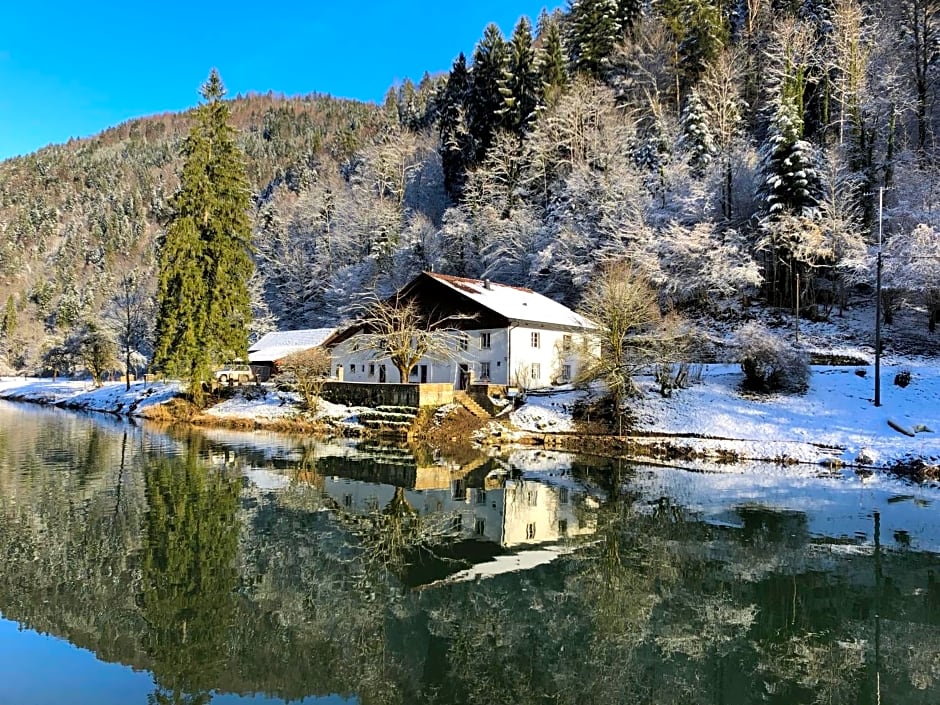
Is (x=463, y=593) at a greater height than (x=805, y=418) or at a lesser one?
lesser

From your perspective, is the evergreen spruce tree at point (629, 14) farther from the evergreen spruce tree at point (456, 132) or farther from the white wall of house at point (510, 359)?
the white wall of house at point (510, 359)

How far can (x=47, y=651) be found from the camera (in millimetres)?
8078

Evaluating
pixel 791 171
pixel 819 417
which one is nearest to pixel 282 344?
pixel 791 171

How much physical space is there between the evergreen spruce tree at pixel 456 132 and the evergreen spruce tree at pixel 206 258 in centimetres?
2522

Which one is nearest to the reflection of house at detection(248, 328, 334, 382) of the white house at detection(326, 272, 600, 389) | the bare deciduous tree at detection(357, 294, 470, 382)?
the white house at detection(326, 272, 600, 389)

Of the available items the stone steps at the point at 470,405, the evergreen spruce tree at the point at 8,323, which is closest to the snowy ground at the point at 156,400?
the stone steps at the point at 470,405

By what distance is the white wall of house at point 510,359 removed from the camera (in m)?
34.2

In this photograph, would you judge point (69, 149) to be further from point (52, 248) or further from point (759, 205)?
point (759, 205)

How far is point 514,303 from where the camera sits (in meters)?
37.6

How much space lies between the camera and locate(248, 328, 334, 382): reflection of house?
4928cm

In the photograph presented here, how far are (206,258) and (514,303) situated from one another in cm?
2141

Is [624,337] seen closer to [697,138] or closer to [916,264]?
[916,264]

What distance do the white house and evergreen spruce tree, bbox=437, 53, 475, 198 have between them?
2530 centimetres

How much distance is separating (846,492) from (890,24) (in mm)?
46884
